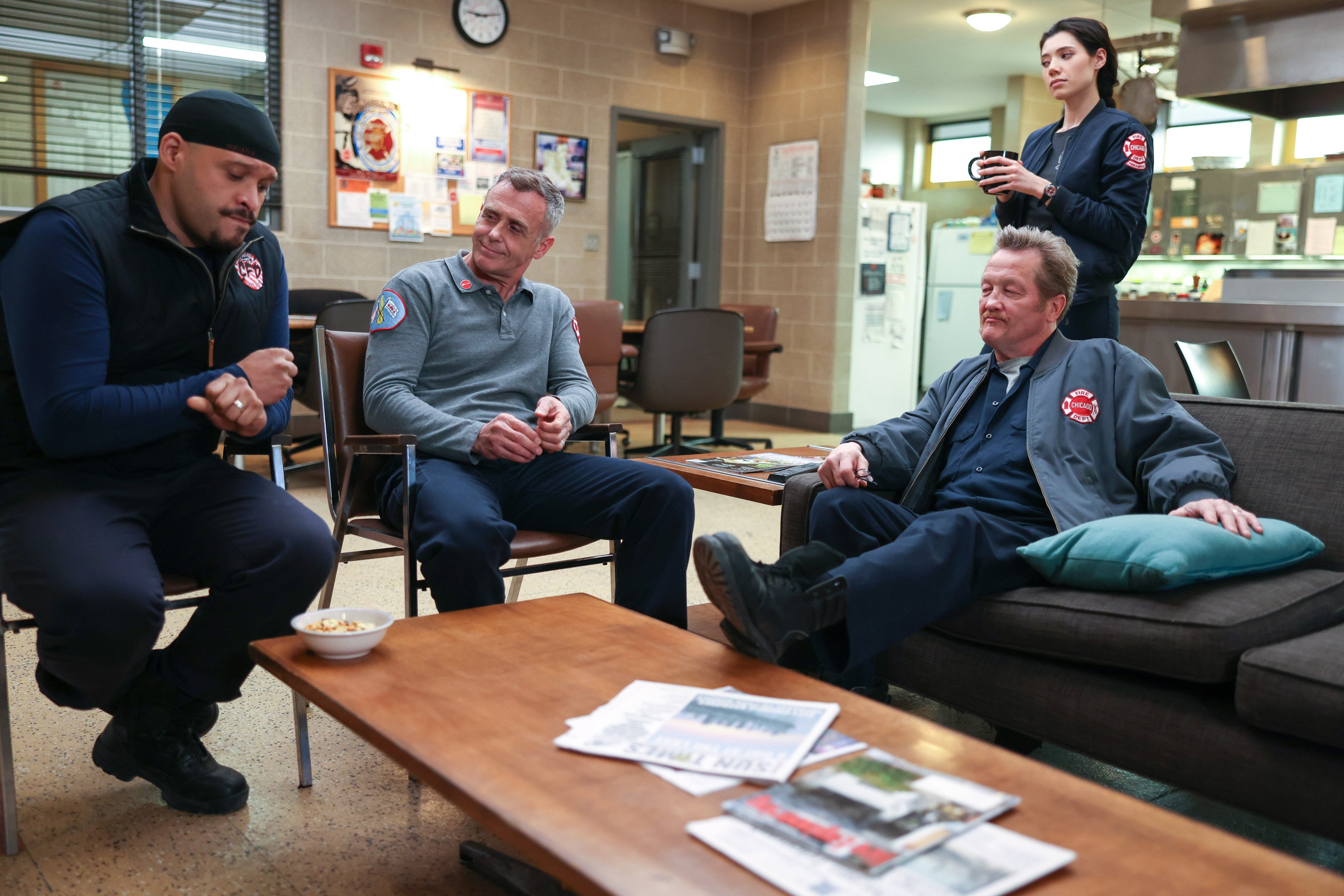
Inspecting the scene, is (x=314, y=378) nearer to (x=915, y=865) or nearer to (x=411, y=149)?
(x=411, y=149)

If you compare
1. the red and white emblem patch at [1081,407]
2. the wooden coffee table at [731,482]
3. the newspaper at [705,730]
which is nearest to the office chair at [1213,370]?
the red and white emblem patch at [1081,407]

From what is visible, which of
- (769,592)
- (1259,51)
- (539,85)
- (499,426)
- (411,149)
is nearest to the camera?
(769,592)

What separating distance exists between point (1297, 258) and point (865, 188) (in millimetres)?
2867

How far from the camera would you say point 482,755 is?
1110 mm

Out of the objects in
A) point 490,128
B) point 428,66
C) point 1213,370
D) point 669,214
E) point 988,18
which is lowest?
point 1213,370

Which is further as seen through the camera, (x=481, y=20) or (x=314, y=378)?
(x=481, y=20)

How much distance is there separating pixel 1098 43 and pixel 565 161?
458 centimetres

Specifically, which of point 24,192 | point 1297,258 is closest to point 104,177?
point 24,192

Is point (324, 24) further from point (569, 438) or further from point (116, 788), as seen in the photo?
point (116, 788)

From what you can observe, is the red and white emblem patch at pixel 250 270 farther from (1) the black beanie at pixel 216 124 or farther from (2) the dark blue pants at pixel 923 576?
(2) the dark blue pants at pixel 923 576

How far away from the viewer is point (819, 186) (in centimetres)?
716

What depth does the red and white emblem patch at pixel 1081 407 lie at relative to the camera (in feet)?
6.56

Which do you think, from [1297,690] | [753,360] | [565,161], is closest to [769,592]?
[1297,690]

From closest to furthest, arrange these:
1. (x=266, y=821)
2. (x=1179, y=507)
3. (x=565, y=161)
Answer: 1. (x=266, y=821)
2. (x=1179, y=507)
3. (x=565, y=161)
